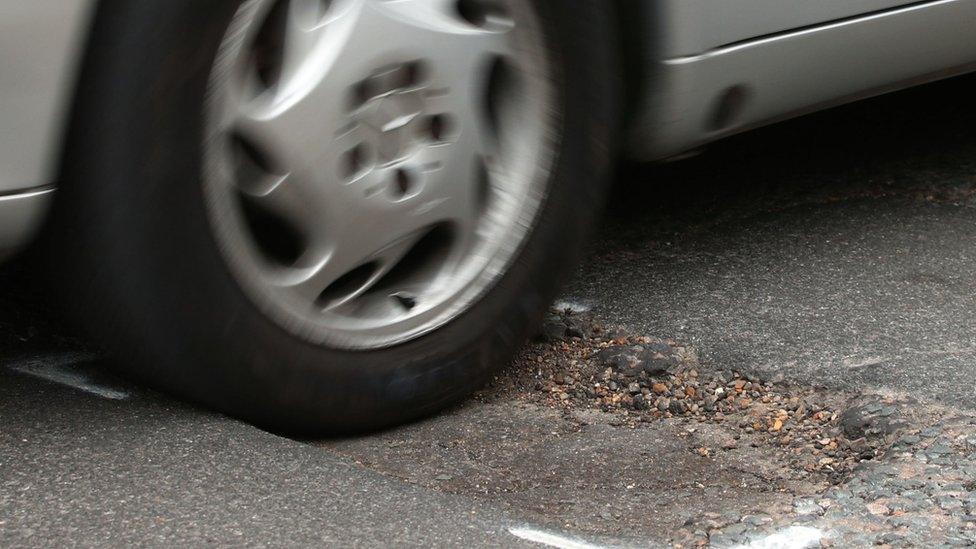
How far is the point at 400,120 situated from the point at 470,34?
0.59 ft

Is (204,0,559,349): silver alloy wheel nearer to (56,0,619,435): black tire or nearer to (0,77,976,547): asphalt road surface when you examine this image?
(56,0,619,435): black tire

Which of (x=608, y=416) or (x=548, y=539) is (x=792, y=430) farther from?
(x=548, y=539)

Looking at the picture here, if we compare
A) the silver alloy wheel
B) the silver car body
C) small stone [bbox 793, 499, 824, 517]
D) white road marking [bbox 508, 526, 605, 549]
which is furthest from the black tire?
small stone [bbox 793, 499, 824, 517]

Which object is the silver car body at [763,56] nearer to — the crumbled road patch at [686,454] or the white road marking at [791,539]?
the crumbled road patch at [686,454]

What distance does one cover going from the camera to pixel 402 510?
1.88 metres

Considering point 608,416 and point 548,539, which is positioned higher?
point 548,539

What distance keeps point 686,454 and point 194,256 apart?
0.87 m

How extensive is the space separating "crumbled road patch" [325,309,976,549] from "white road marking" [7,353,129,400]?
0.38 meters

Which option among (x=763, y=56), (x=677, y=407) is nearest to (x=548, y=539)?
(x=677, y=407)

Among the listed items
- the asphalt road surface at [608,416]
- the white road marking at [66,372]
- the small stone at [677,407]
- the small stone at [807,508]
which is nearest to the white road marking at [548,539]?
the asphalt road surface at [608,416]

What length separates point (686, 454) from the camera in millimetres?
2213

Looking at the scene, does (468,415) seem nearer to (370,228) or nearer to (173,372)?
(370,228)

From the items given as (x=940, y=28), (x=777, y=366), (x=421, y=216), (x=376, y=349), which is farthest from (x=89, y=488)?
(x=940, y=28)

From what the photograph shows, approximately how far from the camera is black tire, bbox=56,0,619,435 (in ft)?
5.92
